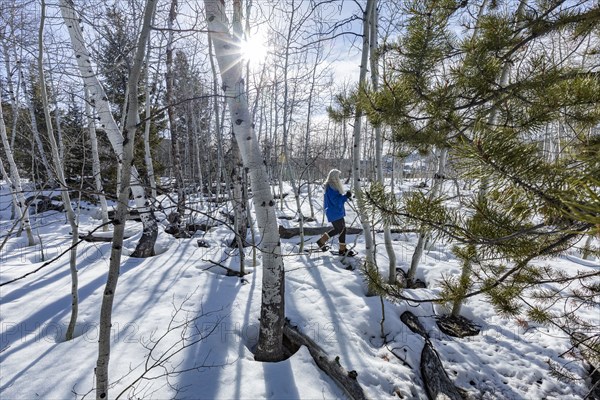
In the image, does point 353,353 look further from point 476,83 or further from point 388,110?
point 476,83

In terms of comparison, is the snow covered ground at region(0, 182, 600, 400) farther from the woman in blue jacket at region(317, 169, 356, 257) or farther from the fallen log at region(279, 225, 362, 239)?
the fallen log at region(279, 225, 362, 239)

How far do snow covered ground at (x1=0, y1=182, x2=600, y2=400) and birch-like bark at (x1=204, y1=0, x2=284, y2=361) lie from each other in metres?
0.27

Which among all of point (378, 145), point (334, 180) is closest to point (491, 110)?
point (378, 145)

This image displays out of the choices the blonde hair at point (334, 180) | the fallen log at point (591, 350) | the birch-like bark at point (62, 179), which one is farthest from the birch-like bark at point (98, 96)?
the fallen log at point (591, 350)

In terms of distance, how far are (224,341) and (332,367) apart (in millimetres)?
1034

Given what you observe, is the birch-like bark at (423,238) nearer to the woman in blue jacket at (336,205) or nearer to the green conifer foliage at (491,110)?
the woman in blue jacket at (336,205)

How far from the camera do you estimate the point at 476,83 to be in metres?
1.68

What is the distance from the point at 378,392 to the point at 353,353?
415mm

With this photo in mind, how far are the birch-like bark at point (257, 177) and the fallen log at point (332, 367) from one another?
0.26 metres

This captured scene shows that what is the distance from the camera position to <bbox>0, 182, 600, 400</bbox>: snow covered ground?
2.05 metres

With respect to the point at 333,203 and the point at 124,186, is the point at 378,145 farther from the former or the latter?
the point at 124,186

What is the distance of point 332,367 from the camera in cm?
234

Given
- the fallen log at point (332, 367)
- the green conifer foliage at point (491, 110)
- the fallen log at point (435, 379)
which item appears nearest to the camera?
the green conifer foliage at point (491, 110)

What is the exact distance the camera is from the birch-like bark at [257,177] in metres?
2.08
